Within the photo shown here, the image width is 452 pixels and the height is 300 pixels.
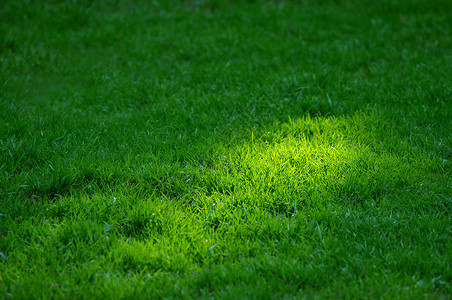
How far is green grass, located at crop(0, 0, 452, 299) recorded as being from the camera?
2.72 metres

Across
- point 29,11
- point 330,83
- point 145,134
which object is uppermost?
point 29,11

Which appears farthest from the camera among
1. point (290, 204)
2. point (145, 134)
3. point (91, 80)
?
point (91, 80)

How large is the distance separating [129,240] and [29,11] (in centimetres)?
587

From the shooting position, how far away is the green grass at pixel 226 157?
2.72 metres

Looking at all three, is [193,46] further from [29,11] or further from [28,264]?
[28,264]

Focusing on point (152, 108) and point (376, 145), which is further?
point (152, 108)

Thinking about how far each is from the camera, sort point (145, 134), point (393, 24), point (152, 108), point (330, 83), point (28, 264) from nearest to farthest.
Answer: point (28, 264), point (145, 134), point (152, 108), point (330, 83), point (393, 24)

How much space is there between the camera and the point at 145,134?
431 cm

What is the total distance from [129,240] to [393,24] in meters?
5.94

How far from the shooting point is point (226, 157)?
12.7 ft

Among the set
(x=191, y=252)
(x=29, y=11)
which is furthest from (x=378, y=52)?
(x=29, y=11)

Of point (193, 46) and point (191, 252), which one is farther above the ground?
point (193, 46)

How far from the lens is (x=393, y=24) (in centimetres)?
688

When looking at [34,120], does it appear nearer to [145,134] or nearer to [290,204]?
[145,134]
